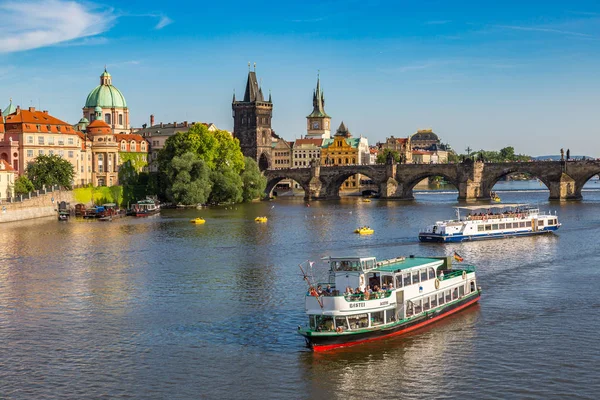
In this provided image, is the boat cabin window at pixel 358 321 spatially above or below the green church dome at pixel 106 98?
below

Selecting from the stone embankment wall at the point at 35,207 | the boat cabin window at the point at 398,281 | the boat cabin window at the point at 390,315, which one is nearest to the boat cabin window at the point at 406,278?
the boat cabin window at the point at 398,281

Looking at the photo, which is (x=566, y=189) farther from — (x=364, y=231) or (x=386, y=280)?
(x=386, y=280)

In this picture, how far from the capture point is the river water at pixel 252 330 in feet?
111

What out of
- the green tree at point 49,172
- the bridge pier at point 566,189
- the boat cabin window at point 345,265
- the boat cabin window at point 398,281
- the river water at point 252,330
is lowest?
the river water at point 252,330

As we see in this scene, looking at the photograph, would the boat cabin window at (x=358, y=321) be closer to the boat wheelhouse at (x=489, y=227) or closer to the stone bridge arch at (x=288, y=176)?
the boat wheelhouse at (x=489, y=227)

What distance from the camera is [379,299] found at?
40062 millimetres

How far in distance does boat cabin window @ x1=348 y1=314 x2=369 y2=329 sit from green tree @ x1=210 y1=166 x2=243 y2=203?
329 ft

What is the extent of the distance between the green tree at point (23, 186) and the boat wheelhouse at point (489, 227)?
5987cm

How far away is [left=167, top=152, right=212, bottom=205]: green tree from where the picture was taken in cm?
13175

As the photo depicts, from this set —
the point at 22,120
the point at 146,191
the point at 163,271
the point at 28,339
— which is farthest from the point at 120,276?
the point at 146,191

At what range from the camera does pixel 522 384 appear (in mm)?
33531

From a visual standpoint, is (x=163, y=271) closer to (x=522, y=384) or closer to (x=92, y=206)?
(x=522, y=384)

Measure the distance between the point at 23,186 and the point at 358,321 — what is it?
85731 millimetres

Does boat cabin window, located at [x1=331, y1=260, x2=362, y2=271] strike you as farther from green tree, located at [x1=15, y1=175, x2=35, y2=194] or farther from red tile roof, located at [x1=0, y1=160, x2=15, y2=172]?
red tile roof, located at [x1=0, y1=160, x2=15, y2=172]
